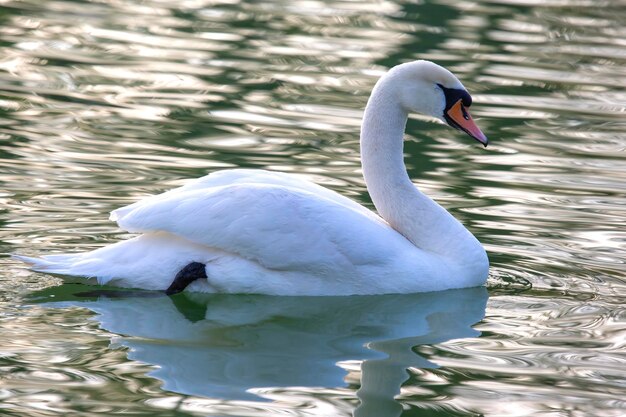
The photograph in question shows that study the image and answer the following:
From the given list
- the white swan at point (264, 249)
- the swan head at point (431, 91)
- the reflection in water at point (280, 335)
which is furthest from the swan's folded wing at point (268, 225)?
the swan head at point (431, 91)

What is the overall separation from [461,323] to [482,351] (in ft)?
1.96

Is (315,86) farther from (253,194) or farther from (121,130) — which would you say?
(253,194)

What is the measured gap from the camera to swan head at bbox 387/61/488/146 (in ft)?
25.5

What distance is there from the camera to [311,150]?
1075cm

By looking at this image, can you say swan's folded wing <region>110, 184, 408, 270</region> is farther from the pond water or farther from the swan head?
the swan head

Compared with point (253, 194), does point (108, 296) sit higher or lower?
lower

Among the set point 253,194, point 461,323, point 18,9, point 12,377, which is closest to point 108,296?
point 253,194

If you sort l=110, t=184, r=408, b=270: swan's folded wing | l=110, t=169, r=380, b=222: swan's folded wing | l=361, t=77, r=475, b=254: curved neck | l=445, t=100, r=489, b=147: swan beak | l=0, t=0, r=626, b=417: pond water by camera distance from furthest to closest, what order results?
1. l=445, t=100, r=489, b=147: swan beak
2. l=361, t=77, r=475, b=254: curved neck
3. l=110, t=169, r=380, b=222: swan's folded wing
4. l=110, t=184, r=408, b=270: swan's folded wing
5. l=0, t=0, r=626, b=417: pond water

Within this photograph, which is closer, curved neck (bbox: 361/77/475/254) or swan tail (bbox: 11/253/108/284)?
swan tail (bbox: 11/253/108/284)

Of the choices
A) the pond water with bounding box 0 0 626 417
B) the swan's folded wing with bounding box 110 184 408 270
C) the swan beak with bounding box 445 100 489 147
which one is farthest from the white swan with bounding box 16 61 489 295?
the swan beak with bounding box 445 100 489 147

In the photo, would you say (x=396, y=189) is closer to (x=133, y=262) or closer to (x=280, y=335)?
(x=280, y=335)

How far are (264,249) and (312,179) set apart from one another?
2.74 m

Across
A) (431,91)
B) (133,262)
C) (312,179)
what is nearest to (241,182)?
(133,262)

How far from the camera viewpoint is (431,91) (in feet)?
25.6
